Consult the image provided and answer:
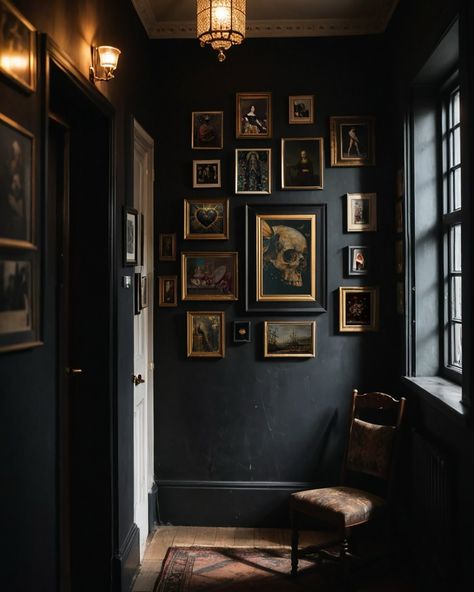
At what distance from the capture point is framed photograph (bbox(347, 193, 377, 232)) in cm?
446

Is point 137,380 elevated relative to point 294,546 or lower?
elevated

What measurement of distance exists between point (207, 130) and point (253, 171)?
1.42 feet

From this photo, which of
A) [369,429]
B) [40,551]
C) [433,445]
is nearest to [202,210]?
[369,429]

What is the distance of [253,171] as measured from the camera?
14.8ft

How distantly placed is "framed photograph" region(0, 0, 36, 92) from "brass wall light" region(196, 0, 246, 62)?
1.16m

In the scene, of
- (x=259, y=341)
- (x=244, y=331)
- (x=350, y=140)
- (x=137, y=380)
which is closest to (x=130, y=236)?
(x=137, y=380)

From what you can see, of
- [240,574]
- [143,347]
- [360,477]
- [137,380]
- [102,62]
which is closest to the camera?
[102,62]

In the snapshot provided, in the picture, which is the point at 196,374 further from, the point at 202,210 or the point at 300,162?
the point at 300,162

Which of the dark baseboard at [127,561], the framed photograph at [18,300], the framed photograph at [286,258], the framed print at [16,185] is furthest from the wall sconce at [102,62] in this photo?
the dark baseboard at [127,561]

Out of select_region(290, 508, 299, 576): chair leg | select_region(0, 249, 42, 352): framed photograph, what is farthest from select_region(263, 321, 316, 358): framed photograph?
select_region(0, 249, 42, 352): framed photograph

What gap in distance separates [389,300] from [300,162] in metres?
1.13

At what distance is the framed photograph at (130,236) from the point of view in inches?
140

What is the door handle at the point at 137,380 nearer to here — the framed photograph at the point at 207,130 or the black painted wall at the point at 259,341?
the black painted wall at the point at 259,341

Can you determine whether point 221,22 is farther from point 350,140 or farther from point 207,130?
point 350,140
